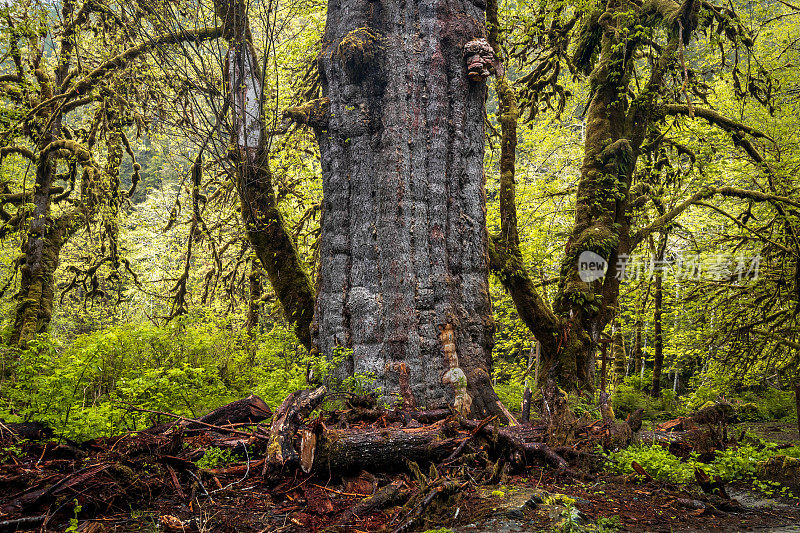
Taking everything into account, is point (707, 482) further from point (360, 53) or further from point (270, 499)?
point (360, 53)

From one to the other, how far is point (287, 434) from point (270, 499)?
397 millimetres

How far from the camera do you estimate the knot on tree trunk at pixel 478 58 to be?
5645mm

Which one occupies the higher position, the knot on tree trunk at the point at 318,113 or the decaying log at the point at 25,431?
the knot on tree trunk at the point at 318,113

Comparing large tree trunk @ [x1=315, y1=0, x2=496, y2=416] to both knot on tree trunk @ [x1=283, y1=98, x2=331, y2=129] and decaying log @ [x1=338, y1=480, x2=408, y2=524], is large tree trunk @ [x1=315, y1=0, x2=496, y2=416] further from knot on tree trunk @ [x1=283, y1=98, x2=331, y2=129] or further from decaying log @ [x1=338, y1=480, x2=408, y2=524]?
decaying log @ [x1=338, y1=480, x2=408, y2=524]

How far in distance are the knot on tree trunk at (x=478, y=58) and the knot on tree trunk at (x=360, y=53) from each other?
1.05 meters

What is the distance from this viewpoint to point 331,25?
19.7 feet

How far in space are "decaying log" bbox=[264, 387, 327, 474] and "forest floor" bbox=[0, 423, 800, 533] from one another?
0.11 m

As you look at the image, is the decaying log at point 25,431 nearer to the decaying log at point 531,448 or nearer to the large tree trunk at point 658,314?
the decaying log at point 531,448

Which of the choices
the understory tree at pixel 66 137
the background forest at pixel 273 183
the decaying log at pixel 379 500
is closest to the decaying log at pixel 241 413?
the background forest at pixel 273 183

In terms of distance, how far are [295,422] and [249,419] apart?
1049mm

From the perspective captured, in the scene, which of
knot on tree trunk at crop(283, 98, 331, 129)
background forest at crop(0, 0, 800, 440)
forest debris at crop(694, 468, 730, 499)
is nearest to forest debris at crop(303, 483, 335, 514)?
background forest at crop(0, 0, 800, 440)

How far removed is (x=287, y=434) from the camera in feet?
10.4

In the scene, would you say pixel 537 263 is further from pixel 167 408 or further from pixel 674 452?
pixel 167 408

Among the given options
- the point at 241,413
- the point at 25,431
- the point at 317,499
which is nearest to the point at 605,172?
→ the point at 241,413
